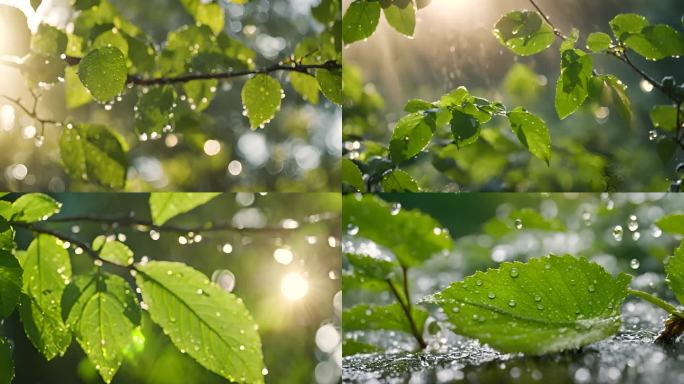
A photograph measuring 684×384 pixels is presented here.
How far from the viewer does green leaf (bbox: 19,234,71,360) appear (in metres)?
0.60

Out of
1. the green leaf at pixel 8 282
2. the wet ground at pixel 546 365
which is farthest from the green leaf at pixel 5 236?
the wet ground at pixel 546 365

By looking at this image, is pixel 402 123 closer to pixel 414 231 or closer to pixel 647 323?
pixel 414 231

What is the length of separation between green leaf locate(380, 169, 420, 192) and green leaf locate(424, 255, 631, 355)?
243 millimetres

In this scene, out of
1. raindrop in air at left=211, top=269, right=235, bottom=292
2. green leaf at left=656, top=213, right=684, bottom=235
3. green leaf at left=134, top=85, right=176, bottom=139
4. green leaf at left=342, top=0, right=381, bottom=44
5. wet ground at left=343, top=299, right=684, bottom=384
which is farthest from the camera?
raindrop in air at left=211, top=269, right=235, bottom=292

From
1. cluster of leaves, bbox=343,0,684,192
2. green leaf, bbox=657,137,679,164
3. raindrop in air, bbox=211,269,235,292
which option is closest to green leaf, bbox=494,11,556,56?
Result: cluster of leaves, bbox=343,0,684,192

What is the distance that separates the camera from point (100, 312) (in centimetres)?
61

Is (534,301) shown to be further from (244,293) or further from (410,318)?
(244,293)

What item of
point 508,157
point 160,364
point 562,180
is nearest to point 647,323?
point 508,157

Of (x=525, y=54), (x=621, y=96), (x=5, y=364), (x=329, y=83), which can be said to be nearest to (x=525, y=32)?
(x=525, y=54)

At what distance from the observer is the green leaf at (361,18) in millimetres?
731

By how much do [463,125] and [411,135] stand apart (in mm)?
50

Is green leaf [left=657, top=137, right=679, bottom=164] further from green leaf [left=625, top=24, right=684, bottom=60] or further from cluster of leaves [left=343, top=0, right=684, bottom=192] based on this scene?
green leaf [left=625, top=24, right=684, bottom=60]

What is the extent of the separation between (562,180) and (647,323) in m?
0.69

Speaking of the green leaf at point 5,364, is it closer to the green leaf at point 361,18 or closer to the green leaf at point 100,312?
the green leaf at point 100,312
